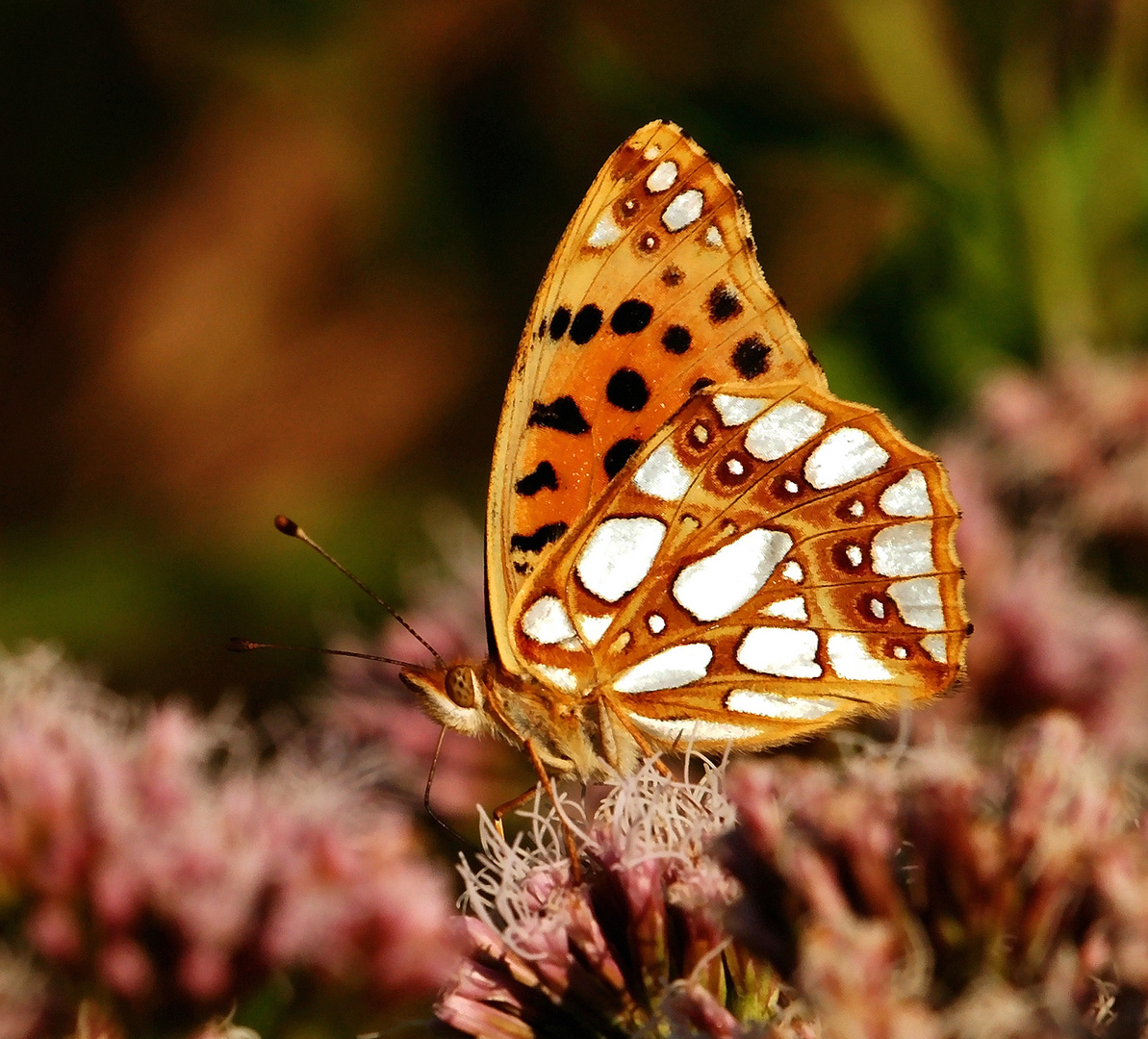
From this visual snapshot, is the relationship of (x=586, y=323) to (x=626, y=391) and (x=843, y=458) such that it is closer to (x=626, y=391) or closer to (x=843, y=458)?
(x=626, y=391)

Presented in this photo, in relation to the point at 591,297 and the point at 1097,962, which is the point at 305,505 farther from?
the point at 1097,962

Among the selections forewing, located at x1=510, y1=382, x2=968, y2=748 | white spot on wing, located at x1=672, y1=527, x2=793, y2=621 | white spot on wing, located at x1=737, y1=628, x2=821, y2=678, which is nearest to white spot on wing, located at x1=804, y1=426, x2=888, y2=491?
forewing, located at x1=510, y1=382, x2=968, y2=748

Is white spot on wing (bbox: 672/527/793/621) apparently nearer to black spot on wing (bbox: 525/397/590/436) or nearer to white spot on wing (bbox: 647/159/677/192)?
black spot on wing (bbox: 525/397/590/436)

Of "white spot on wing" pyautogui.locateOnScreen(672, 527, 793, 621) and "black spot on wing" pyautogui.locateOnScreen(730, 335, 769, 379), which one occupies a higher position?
"black spot on wing" pyautogui.locateOnScreen(730, 335, 769, 379)

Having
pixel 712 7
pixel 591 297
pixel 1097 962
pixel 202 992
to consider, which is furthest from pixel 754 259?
pixel 712 7

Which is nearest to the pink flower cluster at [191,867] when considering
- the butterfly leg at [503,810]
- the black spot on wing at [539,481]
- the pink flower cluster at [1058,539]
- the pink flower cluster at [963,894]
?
the butterfly leg at [503,810]

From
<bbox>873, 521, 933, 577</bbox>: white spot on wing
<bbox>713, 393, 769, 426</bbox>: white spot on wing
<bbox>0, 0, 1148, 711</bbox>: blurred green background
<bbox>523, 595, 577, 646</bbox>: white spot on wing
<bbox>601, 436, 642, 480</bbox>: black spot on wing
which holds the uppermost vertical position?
<bbox>0, 0, 1148, 711</bbox>: blurred green background

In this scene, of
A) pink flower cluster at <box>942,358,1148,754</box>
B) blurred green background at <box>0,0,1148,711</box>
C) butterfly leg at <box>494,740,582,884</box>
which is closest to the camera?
butterfly leg at <box>494,740,582,884</box>

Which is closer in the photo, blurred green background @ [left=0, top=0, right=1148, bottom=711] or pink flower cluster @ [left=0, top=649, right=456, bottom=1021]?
pink flower cluster @ [left=0, top=649, right=456, bottom=1021]
